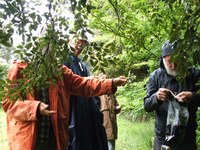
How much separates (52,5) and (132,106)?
3.54m

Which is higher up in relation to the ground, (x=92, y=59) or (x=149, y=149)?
(x=92, y=59)

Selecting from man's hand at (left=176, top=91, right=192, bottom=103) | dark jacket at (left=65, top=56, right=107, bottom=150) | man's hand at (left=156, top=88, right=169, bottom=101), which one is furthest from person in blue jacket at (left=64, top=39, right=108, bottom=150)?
man's hand at (left=176, top=91, right=192, bottom=103)

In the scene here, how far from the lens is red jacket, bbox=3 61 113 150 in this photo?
2.36 metres

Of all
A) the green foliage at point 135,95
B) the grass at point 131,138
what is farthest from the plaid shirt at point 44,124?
the grass at point 131,138

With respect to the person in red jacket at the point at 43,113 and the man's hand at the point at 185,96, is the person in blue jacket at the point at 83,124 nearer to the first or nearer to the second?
the person in red jacket at the point at 43,113

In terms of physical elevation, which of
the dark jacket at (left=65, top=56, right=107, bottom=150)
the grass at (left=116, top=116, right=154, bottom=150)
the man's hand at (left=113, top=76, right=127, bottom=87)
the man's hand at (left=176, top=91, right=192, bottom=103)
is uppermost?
the man's hand at (left=113, top=76, right=127, bottom=87)

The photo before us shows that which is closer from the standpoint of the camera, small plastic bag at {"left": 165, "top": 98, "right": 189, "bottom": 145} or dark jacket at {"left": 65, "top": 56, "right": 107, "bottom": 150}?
small plastic bag at {"left": 165, "top": 98, "right": 189, "bottom": 145}

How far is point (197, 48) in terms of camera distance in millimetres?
1273

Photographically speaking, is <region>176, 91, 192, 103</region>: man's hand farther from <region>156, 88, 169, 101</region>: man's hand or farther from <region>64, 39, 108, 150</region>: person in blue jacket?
<region>64, 39, 108, 150</region>: person in blue jacket

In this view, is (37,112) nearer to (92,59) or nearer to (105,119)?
(92,59)

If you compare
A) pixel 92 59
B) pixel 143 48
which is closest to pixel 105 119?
A: pixel 143 48

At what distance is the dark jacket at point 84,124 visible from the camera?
3.09 metres

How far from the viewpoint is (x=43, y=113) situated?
227 cm

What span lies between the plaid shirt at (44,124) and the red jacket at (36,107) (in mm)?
40
